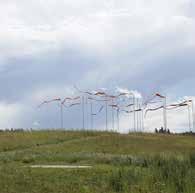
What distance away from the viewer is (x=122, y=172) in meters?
18.3

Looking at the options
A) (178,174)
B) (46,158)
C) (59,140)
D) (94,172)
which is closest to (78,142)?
(59,140)

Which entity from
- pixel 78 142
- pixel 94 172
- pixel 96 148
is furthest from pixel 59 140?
pixel 94 172

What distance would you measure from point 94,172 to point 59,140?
1504 inches

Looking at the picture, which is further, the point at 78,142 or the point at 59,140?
the point at 59,140

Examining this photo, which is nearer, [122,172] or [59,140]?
[122,172]

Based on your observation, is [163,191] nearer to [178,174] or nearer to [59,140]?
[178,174]

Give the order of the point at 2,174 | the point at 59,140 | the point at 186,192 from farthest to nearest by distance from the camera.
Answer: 1. the point at 59,140
2. the point at 2,174
3. the point at 186,192

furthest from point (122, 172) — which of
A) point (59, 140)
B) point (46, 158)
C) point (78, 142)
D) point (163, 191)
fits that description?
point (59, 140)

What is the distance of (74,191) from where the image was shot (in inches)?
655

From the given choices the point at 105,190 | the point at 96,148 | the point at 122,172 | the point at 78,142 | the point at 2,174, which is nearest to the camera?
the point at 105,190

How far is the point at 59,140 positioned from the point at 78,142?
4.39m

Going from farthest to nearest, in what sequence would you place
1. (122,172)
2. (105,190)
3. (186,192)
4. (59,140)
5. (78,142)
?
(59,140) < (78,142) < (122,172) < (105,190) < (186,192)

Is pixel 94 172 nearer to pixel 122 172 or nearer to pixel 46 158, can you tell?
pixel 122 172

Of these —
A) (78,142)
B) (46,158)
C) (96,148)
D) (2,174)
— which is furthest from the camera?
(78,142)
